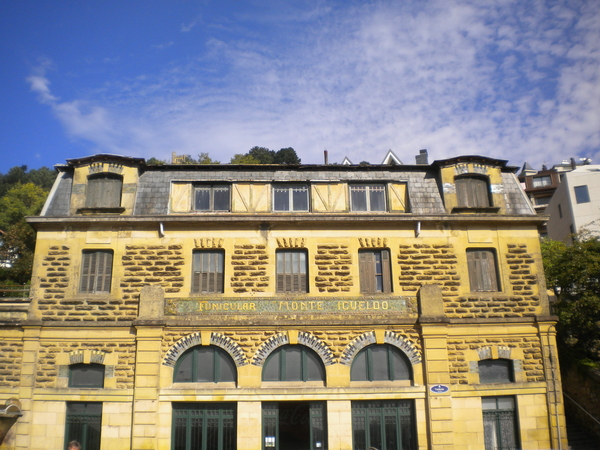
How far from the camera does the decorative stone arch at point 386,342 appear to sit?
56.1ft

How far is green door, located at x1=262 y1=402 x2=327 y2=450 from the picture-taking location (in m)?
16.7

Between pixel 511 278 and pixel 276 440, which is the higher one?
pixel 511 278

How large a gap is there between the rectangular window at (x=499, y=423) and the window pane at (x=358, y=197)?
820 centimetres

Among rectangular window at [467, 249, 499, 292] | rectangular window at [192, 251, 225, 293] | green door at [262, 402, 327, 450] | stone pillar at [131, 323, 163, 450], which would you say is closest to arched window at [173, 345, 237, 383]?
stone pillar at [131, 323, 163, 450]

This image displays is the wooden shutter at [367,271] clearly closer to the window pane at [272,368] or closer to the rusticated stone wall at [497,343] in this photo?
the rusticated stone wall at [497,343]

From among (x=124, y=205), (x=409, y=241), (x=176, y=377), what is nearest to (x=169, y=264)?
(x=124, y=205)

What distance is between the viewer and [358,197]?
62.3 ft

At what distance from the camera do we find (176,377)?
669 inches

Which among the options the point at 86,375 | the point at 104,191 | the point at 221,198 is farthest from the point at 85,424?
the point at 221,198

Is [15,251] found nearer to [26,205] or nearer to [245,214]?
[26,205]

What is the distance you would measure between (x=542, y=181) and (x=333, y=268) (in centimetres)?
5315

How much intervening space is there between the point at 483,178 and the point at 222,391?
507 inches

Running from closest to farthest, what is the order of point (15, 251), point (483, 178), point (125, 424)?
1. point (125, 424)
2. point (483, 178)
3. point (15, 251)

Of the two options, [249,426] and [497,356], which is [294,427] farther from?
[497,356]
